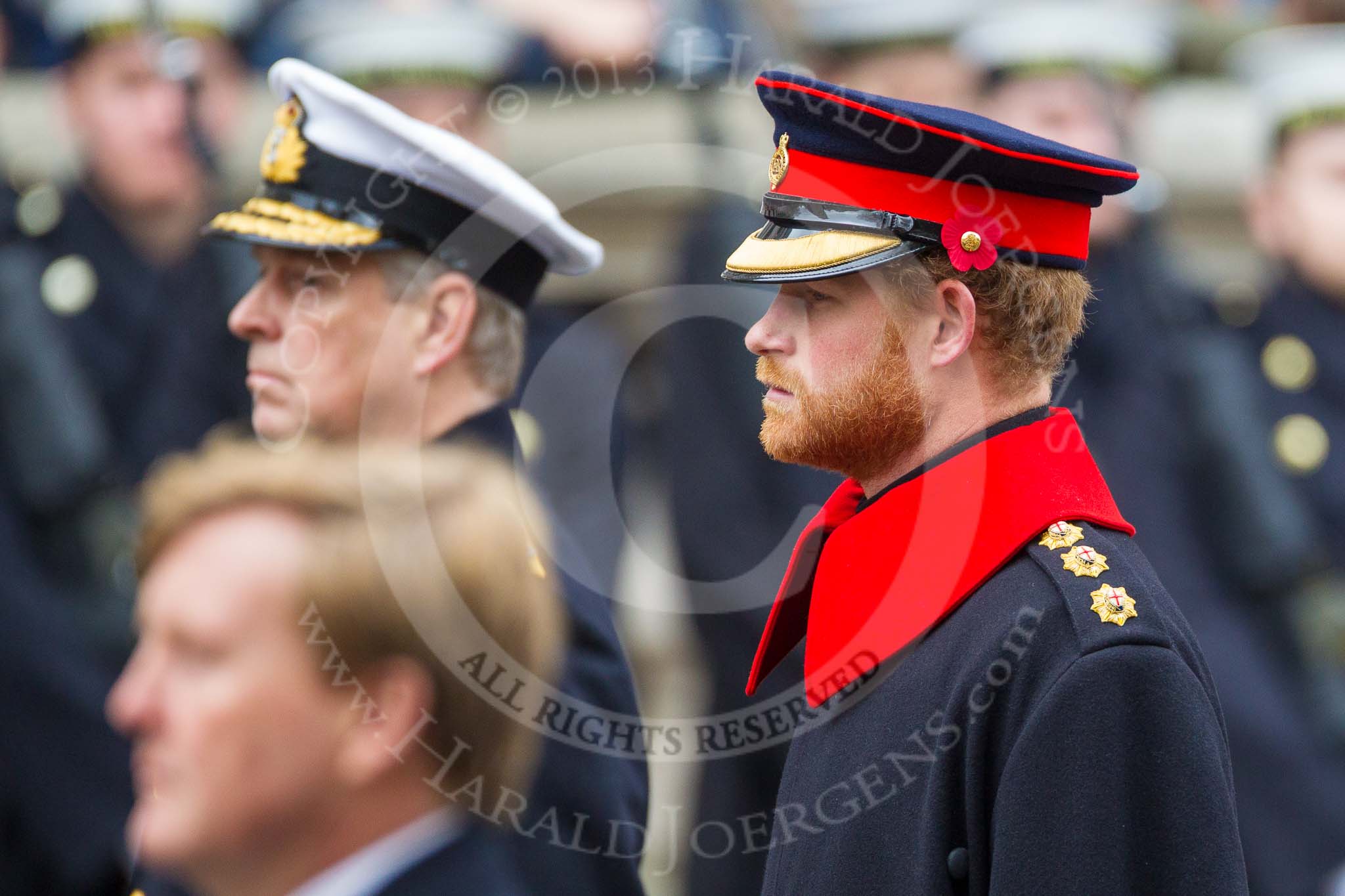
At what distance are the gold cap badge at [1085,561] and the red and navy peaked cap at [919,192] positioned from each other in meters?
0.40

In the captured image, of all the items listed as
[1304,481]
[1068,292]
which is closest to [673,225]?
[1304,481]

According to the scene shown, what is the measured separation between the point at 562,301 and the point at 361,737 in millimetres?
3640

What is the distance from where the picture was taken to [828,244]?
242cm

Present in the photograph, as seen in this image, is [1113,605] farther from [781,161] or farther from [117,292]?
[117,292]

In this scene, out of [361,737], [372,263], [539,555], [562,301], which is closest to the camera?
[361,737]

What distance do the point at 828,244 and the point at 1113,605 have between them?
2.06 ft

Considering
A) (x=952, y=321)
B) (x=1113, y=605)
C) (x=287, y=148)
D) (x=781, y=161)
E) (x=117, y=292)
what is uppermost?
(x=287, y=148)

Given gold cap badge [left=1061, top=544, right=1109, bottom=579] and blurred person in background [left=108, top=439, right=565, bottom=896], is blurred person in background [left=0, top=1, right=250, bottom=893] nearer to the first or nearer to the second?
blurred person in background [left=108, top=439, right=565, bottom=896]

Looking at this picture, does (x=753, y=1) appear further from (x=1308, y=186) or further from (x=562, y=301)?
(x=1308, y=186)

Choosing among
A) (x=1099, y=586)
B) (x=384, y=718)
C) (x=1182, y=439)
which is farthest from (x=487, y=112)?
(x=1099, y=586)

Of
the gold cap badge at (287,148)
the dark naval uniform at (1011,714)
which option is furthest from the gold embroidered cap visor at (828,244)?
the gold cap badge at (287,148)

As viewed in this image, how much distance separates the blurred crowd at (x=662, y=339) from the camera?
4.65 m

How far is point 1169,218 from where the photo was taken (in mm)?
6711
